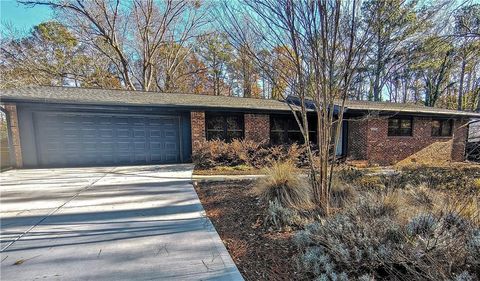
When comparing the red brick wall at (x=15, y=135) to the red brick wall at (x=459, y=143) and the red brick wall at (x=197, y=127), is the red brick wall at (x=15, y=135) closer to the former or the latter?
the red brick wall at (x=197, y=127)

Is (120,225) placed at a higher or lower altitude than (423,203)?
lower

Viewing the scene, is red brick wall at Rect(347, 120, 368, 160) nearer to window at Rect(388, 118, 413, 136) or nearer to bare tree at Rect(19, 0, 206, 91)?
window at Rect(388, 118, 413, 136)

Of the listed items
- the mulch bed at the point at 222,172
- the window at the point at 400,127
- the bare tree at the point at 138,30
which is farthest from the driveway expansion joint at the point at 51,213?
the bare tree at the point at 138,30

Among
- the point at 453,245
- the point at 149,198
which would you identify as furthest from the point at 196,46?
the point at 453,245

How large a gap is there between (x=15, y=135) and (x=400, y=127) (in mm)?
17322

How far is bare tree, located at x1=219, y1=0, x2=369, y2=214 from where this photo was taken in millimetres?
2875

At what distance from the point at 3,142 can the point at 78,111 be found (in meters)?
4.88

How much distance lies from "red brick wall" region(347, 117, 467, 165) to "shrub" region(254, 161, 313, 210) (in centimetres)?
824

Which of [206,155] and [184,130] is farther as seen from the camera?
[184,130]

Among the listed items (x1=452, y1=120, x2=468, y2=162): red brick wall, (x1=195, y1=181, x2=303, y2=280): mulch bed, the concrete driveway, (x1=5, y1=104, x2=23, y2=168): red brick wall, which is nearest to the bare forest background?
(x1=195, y1=181, x2=303, y2=280): mulch bed

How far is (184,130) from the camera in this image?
988 cm

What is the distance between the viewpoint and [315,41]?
9.64 ft

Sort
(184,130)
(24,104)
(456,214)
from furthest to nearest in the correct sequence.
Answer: (184,130) → (24,104) → (456,214)

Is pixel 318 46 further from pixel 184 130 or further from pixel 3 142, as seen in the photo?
pixel 3 142
